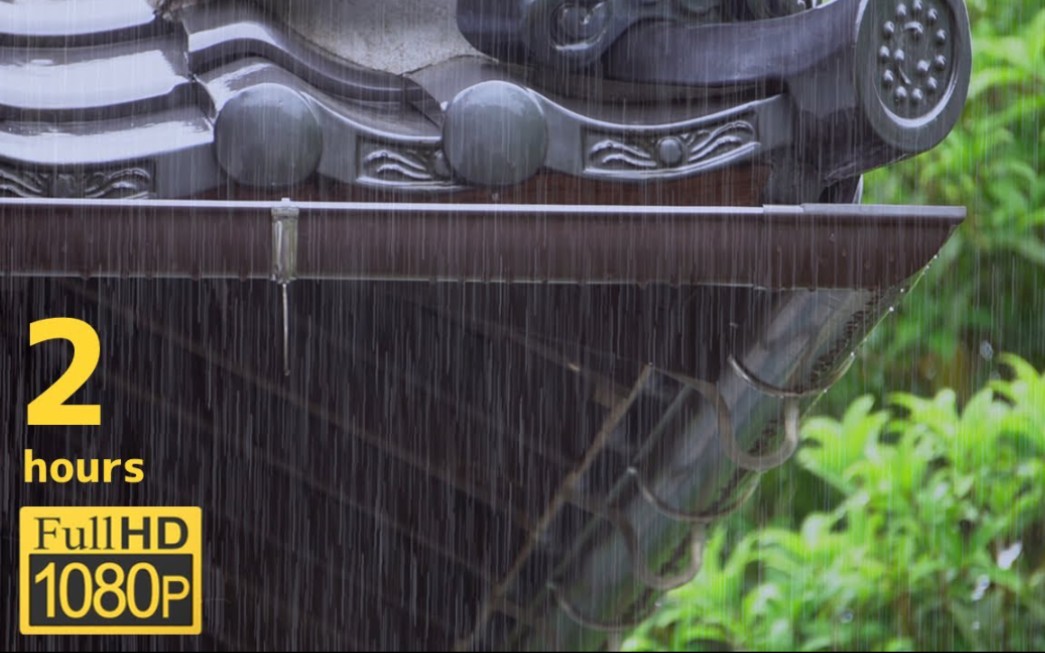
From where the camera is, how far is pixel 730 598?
652cm

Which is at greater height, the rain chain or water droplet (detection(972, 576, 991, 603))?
the rain chain

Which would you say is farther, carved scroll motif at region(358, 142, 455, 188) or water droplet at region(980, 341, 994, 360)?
water droplet at region(980, 341, 994, 360)

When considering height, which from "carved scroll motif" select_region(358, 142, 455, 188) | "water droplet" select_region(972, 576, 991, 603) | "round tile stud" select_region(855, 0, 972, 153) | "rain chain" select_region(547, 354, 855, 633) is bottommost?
"water droplet" select_region(972, 576, 991, 603)

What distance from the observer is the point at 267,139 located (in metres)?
2.25

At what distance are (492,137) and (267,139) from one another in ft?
1.07

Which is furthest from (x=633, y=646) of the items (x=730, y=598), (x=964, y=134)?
(x=964, y=134)

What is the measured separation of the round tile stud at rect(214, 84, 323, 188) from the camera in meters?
2.24

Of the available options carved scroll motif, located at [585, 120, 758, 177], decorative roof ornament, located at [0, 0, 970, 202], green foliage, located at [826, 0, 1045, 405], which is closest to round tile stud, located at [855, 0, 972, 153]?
decorative roof ornament, located at [0, 0, 970, 202]

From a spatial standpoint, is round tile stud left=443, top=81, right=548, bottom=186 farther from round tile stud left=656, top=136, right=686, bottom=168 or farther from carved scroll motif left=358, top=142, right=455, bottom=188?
round tile stud left=656, top=136, right=686, bottom=168

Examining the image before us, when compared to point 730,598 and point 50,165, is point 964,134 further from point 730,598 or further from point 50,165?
point 50,165

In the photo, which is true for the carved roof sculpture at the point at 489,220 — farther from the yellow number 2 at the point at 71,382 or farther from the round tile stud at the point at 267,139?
the yellow number 2 at the point at 71,382

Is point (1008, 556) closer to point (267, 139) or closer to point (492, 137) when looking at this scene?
point (492, 137)

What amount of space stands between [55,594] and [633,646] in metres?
4.82

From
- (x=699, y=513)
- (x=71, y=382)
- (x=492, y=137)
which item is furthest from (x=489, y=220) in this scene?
(x=699, y=513)
